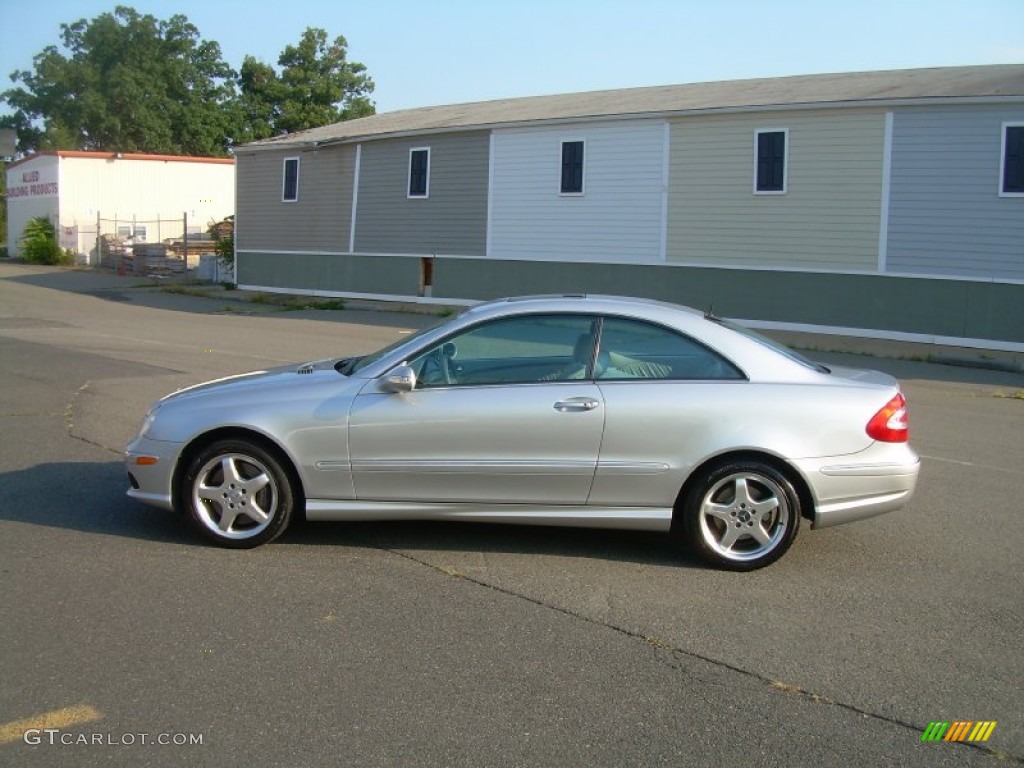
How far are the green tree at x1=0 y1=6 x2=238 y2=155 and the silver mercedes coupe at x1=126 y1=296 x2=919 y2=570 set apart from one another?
253 feet

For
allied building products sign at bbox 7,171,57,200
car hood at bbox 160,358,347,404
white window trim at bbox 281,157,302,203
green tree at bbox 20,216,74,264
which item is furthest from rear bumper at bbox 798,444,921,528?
allied building products sign at bbox 7,171,57,200

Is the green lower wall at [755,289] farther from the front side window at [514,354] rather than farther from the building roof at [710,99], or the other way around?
the front side window at [514,354]

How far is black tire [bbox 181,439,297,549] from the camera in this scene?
5.87 m

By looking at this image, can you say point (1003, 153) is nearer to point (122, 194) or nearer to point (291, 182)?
point (291, 182)

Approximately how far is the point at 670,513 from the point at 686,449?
373mm

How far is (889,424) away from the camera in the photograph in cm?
582

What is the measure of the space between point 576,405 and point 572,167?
19.7 meters

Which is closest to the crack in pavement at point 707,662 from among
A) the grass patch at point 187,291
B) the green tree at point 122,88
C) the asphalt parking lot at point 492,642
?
the asphalt parking lot at point 492,642

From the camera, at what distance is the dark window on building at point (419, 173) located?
2763 centimetres

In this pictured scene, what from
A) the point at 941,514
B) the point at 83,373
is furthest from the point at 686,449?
the point at 83,373

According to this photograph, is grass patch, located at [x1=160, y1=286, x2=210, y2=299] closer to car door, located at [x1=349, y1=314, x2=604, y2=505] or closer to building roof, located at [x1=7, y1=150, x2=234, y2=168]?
building roof, located at [x1=7, y1=150, x2=234, y2=168]

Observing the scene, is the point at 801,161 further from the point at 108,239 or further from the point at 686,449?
the point at 108,239

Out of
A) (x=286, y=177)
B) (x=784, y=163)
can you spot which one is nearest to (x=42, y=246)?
(x=286, y=177)

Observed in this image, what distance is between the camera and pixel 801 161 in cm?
2145
